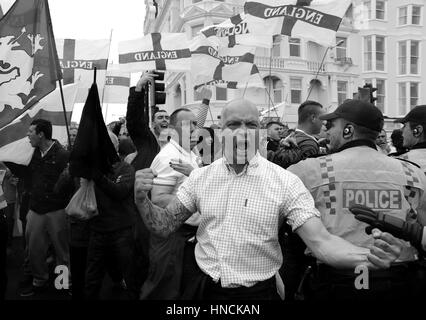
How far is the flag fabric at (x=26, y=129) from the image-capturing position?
4.98 m

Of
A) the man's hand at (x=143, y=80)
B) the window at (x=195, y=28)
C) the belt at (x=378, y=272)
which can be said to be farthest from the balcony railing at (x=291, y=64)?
the belt at (x=378, y=272)

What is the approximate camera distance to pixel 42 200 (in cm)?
582

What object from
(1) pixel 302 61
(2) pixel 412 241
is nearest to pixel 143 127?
(2) pixel 412 241

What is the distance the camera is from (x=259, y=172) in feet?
8.82

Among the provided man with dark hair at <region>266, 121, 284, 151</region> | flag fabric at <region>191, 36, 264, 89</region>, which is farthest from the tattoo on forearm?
flag fabric at <region>191, 36, 264, 89</region>

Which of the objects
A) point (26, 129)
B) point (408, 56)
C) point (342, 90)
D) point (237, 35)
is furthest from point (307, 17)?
point (408, 56)

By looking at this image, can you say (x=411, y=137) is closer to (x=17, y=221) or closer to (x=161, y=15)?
(x=17, y=221)

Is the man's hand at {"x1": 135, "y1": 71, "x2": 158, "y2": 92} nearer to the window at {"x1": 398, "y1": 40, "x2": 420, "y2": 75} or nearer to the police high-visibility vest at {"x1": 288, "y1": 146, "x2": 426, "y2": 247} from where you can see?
the police high-visibility vest at {"x1": 288, "y1": 146, "x2": 426, "y2": 247}

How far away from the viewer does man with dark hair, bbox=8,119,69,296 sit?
576 cm

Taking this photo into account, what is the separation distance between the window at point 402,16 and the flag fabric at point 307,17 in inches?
1320

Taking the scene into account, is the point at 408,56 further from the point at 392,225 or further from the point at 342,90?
the point at 392,225

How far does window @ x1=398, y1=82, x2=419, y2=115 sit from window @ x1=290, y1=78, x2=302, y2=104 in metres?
8.84

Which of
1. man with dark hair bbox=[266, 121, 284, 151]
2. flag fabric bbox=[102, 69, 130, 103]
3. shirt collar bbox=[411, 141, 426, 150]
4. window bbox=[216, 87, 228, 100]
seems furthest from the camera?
window bbox=[216, 87, 228, 100]
